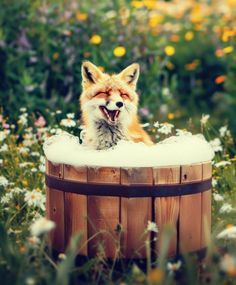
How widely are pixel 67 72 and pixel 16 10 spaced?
76cm

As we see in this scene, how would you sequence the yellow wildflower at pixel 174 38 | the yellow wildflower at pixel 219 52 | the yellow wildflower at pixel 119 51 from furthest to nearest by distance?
the yellow wildflower at pixel 174 38
the yellow wildflower at pixel 219 52
the yellow wildflower at pixel 119 51

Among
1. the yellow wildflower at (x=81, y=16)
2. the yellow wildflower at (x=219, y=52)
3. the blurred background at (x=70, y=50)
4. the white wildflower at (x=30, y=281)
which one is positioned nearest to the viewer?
the white wildflower at (x=30, y=281)

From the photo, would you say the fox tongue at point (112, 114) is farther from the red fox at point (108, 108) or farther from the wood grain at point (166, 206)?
the wood grain at point (166, 206)

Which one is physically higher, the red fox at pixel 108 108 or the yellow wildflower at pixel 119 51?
the yellow wildflower at pixel 119 51

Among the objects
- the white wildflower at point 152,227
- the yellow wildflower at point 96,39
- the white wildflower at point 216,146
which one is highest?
the yellow wildflower at point 96,39

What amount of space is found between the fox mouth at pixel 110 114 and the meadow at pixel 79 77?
571 millimetres

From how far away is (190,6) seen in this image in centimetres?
924

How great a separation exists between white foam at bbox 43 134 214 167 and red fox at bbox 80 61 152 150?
14 centimetres

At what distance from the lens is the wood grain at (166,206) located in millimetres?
3402

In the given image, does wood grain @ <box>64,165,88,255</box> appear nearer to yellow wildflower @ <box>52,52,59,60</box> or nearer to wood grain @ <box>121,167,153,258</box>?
wood grain @ <box>121,167,153,258</box>

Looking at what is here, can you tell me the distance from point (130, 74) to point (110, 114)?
0.34 meters

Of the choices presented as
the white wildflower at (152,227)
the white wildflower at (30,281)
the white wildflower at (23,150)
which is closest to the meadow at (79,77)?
the white wildflower at (23,150)

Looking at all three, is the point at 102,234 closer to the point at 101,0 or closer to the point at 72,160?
the point at 72,160

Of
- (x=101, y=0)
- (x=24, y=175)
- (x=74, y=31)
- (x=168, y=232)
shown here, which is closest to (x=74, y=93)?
(x=74, y=31)
